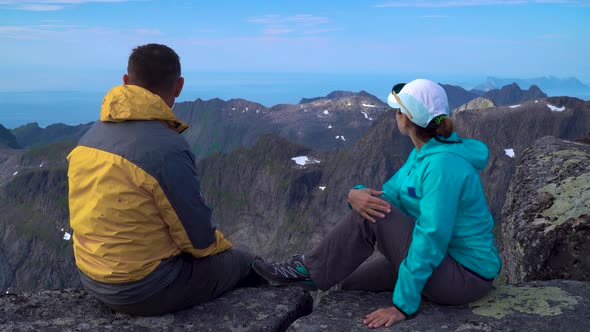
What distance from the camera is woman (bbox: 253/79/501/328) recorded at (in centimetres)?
703

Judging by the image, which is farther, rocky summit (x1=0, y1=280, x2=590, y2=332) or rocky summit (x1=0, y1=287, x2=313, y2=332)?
rocky summit (x1=0, y1=287, x2=313, y2=332)

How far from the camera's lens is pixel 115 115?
7.08 m

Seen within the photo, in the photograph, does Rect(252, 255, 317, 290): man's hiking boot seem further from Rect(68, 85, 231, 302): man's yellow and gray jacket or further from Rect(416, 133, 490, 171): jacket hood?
Rect(416, 133, 490, 171): jacket hood

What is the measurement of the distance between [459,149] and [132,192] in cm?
450

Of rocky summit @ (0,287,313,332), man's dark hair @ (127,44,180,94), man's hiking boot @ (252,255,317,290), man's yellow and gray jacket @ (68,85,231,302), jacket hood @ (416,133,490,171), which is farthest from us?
man's hiking boot @ (252,255,317,290)

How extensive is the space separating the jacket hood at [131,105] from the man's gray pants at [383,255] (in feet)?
10.5

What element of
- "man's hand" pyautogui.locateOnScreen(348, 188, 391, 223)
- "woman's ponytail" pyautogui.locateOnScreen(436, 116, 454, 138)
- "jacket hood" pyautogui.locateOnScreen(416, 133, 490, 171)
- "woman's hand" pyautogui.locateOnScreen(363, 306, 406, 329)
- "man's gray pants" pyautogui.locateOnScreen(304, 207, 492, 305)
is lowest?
"woman's hand" pyautogui.locateOnScreen(363, 306, 406, 329)

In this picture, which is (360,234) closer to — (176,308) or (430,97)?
(430,97)

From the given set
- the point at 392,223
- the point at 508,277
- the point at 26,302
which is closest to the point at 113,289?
A: the point at 26,302

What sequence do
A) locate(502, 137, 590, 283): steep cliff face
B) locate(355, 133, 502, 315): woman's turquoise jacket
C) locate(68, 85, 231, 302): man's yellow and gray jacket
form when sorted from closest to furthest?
locate(68, 85, 231, 302): man's yellow and gray jacket < locate(355, 133, 502, 315): woman's turquoise jacket < locate(502, 137, 590, 283): steep cliff face

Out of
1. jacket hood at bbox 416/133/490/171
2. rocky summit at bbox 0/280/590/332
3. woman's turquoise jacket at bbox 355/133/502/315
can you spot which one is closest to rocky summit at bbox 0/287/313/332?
rocky summit at bbox 0/280/590/332

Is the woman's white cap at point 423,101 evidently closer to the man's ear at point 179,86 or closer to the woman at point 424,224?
A: the woman at point 424,224

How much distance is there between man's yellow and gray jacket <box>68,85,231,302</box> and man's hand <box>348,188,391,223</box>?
219cm

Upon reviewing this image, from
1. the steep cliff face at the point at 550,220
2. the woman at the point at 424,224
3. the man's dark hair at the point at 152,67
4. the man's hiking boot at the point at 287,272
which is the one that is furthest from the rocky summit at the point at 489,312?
the man's dark hair at the point at 152,67
